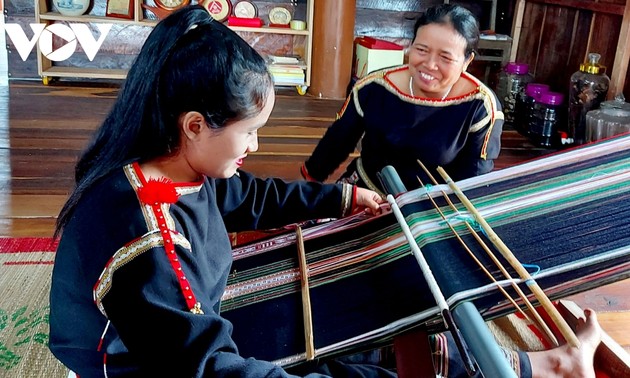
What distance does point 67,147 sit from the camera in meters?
2.99

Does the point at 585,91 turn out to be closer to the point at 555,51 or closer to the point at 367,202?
the point at 555,51

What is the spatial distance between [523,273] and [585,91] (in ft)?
8.67

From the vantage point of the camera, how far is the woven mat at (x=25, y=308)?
4.65ft

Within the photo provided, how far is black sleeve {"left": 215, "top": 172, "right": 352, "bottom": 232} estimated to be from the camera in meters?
1.29

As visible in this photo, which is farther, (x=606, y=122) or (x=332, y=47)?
(x=332, y=47)

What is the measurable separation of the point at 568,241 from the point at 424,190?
0.34 metres

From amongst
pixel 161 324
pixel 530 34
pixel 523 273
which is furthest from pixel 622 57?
pixel 161 324

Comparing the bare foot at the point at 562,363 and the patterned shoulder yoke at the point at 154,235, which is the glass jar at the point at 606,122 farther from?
the patterned shoulder yoke at the point at 154,235

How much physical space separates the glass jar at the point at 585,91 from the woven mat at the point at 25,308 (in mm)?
2645

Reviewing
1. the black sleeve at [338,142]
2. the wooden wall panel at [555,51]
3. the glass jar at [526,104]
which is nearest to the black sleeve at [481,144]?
the black sleeve at [338,142]

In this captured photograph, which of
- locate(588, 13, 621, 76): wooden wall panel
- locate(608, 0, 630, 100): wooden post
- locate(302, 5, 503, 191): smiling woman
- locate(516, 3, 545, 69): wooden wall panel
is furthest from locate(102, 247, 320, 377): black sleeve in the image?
locate(516, 3, 545, 69): wooden wall panel

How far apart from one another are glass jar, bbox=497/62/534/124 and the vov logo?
107 inches

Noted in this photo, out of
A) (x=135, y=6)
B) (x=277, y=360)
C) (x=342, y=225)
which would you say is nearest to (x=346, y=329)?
(x=277, y=360)

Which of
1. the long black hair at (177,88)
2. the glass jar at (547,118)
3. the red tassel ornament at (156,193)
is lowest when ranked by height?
the glass jar at (547,118)
